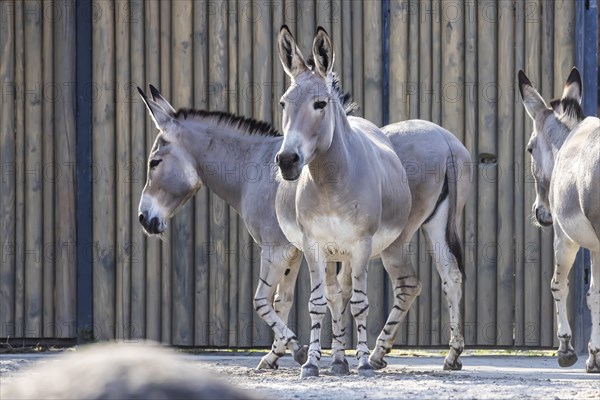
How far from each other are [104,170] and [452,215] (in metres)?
3.33

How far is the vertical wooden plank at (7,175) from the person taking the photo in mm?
11180

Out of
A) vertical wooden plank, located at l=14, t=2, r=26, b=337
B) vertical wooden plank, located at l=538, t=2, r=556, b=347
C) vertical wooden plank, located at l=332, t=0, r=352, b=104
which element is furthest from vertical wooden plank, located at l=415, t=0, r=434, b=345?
vertical wooden plank, located at l=14, t=2, r=26, b=337

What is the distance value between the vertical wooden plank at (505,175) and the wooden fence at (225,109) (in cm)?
1

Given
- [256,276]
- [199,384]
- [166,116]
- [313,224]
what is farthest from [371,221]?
[199,384]

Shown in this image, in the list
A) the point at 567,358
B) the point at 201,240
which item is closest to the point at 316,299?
the point at 567,358

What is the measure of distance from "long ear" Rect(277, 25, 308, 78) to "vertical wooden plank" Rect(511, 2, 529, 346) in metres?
3.39

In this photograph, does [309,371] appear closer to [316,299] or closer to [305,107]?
[316,299]

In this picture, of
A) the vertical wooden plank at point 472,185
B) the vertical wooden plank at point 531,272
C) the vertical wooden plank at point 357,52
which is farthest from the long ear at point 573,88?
the vertical wooden plank at point 357,52

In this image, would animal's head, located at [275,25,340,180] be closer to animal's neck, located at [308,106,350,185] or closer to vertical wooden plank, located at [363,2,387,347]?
animal's neck, located at [308,106,350,185]

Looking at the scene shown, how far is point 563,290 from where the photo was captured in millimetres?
9492

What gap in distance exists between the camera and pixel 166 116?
9680 millimetres

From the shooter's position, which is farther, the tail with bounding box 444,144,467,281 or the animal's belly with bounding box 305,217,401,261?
the tail with bounding box 444,144,467,281

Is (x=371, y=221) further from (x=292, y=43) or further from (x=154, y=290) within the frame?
(x=154, y=290)

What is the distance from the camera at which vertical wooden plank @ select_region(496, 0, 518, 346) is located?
1096cm
